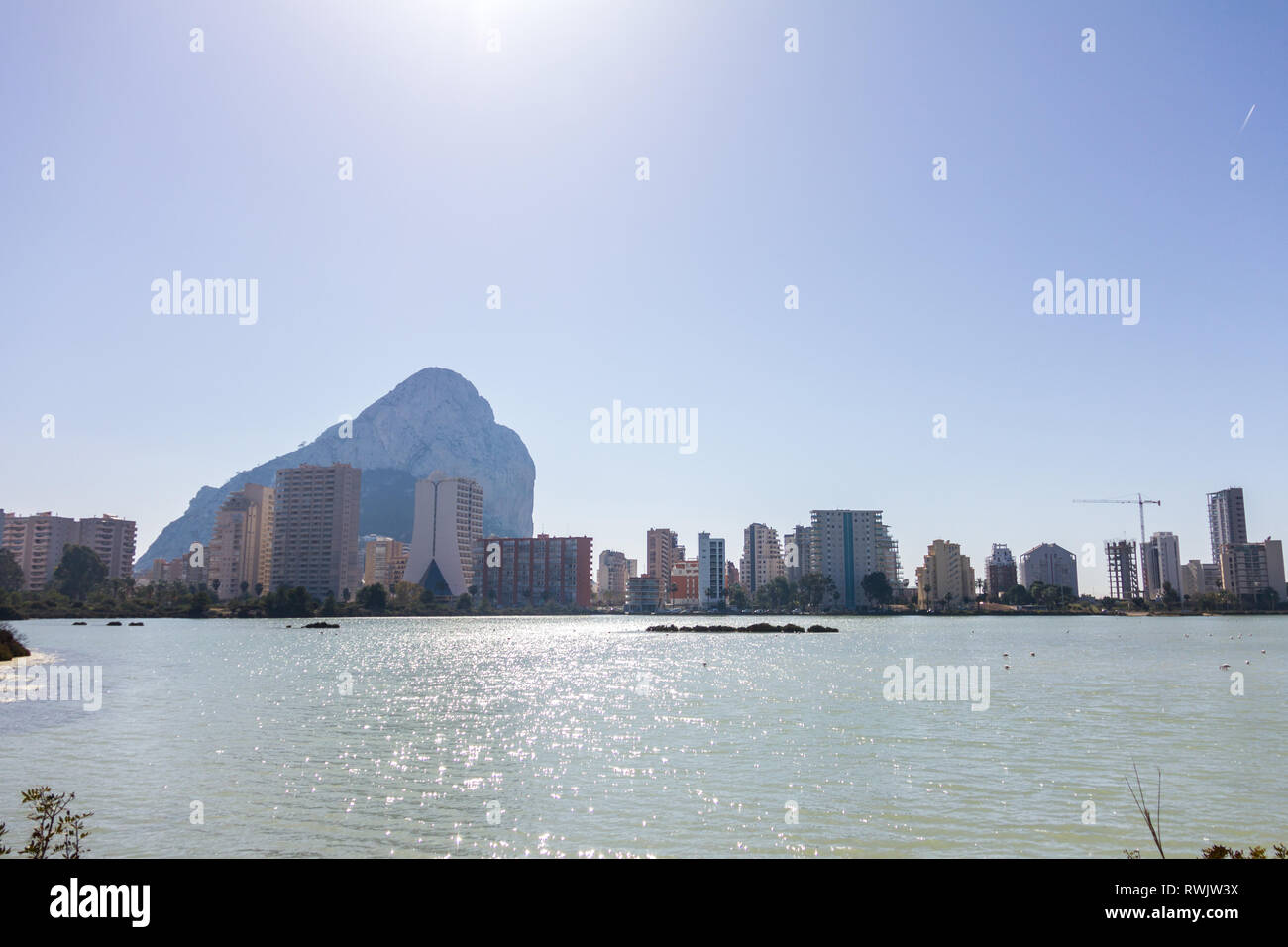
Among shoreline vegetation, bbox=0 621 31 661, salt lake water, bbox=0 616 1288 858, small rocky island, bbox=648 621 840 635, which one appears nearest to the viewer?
salt lake water, bbox=0 616 1288 858

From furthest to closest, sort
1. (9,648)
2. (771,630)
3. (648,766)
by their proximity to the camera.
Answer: (771,630) < (9,648) < (648,766)

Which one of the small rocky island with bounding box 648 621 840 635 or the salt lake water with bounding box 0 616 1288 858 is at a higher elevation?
the salt lake water with bounding box 0 616 1288 858

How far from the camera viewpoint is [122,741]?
37500 millimetres

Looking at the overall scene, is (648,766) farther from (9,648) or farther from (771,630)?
(771,630)

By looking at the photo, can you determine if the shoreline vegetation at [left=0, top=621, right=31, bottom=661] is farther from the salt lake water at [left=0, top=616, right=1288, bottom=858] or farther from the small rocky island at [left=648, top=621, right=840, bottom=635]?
the small rocky island at [left=648, top=621, right=840, bottom=635]

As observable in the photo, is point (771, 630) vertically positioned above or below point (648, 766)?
below

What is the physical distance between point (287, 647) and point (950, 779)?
110887 millimetres

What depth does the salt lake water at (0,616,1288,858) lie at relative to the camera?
2253cm

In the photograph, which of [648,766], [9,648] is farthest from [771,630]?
[648,766]

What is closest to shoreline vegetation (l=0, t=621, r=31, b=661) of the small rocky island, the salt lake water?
the salt lake water

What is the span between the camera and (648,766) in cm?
3192

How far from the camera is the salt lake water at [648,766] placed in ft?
73.9
